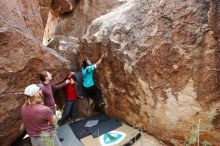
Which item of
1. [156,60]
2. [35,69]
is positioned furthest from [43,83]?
[156,60]

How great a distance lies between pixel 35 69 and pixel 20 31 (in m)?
0.82

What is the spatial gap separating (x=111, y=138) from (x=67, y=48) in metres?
3.11

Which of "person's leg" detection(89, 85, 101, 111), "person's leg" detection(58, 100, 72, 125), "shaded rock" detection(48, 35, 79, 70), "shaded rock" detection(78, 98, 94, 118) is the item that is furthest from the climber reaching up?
"shaded rock" detection(48, 35, 79, 70)

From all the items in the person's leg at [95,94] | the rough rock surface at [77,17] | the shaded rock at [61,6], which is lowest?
the person's leg at [95,94]

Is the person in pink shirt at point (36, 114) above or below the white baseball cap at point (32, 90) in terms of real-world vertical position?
below

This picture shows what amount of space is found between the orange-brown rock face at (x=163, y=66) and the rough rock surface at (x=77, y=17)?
4327 mm

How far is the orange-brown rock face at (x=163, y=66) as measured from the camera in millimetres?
5414

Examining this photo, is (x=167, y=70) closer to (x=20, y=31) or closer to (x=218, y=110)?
(x=218, y=110)

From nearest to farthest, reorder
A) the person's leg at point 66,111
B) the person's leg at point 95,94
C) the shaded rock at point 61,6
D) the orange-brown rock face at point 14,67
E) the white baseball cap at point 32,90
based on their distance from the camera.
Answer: the white baseball cap at point 32,90 < the orange-brown rock face at point 14,67 < the person's leg at point 66,111 < the person's leg at point 95,94 < the shaded rock at point 61,6

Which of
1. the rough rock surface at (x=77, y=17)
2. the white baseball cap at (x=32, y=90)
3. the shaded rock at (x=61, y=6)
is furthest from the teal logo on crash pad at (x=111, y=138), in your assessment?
the shaded rock at (x=61, y=6)

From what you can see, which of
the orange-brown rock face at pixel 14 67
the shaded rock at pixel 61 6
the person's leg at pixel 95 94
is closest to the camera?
the orange-brown rock face at pixel 14 67

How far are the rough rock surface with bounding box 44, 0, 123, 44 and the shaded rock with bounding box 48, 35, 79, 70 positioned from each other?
2.94 meters

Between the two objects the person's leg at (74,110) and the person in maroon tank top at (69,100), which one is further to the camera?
the person's leg at (74,110)

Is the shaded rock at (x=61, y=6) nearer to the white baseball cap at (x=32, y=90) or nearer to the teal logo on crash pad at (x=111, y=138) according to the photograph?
the teal logo on crash pad at (x=111, y=138)
